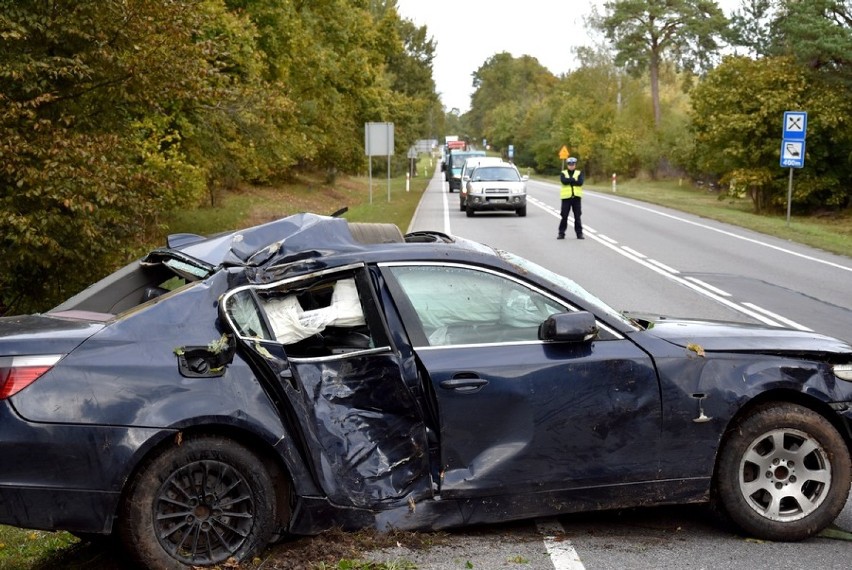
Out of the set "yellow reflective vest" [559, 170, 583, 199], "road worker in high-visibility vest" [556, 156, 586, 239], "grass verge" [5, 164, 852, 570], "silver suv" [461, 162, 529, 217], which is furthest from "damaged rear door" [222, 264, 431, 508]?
"silver suv" [461, 162, 529, 217]

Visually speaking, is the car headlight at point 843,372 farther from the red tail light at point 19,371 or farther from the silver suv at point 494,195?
the silver suv at point 494,195

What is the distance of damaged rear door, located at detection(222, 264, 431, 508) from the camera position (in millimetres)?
4766

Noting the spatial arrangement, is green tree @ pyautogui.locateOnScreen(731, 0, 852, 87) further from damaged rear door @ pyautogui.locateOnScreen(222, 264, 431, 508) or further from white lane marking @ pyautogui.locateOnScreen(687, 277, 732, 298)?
damaged rear door @ pyautogui.locateOnScreen(222, 264, 431, 508)

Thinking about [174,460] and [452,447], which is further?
[452,447]

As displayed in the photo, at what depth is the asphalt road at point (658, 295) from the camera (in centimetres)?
491

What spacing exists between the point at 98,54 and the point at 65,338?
8.32 metres

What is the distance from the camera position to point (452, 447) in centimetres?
488

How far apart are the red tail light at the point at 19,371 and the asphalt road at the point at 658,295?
170cm

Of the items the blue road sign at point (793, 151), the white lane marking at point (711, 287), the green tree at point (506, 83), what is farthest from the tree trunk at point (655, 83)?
the green tree at point (506, 83)

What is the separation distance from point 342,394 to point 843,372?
8.38ft

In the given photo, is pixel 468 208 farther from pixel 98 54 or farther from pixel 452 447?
pixel 452 447

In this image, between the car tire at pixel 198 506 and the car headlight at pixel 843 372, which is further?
the car headlight at pixel 843 372

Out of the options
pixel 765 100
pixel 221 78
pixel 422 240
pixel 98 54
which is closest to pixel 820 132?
pixel 765 100

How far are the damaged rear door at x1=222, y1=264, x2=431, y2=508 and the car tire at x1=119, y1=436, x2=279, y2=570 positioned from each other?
296mm
